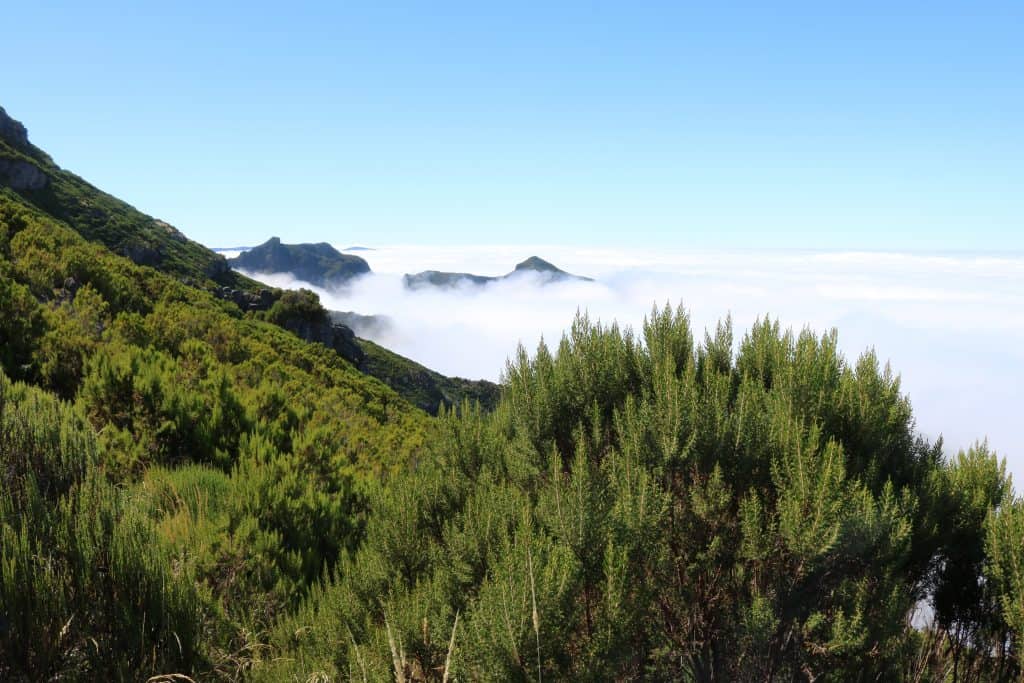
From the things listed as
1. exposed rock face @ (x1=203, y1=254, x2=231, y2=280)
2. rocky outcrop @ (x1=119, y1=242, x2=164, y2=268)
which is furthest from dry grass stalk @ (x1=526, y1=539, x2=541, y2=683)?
exposed rock face @ (x1=203, y1=254, x2=231, y2=280)

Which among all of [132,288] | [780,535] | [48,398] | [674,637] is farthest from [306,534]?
[132,288]

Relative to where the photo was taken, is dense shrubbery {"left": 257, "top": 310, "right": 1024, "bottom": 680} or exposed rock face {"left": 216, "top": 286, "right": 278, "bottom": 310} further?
exposed rock face {"left": 216, "top": 286, "right": 278, "bottom": 310}

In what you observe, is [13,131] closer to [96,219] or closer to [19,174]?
→ [19,174]

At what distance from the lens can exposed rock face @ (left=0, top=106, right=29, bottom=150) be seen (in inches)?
3204

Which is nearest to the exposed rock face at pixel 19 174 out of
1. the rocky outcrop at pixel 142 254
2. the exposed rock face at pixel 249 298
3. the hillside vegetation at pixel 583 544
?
the rocky outcrop at pixel 142 254

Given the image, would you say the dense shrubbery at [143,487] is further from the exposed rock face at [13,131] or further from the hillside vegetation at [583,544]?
the exposed rock face at [13,131]

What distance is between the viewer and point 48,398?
529cm

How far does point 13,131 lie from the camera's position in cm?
8456

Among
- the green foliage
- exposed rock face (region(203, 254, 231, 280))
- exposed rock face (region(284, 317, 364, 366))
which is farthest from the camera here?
exposed rock face (region(203, 254, 231, 280))

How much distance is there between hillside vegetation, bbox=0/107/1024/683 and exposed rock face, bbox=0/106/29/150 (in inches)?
4087

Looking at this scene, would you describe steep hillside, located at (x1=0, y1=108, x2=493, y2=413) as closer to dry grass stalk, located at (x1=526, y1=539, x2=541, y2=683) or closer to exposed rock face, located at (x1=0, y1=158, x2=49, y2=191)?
exposed rock face, located at (x1=0, y1=158, x2=49, y2=191)

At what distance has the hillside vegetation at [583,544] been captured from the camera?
10.5 feet

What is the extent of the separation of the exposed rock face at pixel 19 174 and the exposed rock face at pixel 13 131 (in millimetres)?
20908

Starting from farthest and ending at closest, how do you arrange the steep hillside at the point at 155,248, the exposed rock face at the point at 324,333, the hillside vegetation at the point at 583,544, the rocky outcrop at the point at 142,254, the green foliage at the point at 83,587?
the rocky outcrop at the point at 142,254
the steep hillside at the point at 155,248
the exposed rock face at the point at 324,333
the hillside vegetation at the point at 583,544
the green foliage at the point at 83,587
